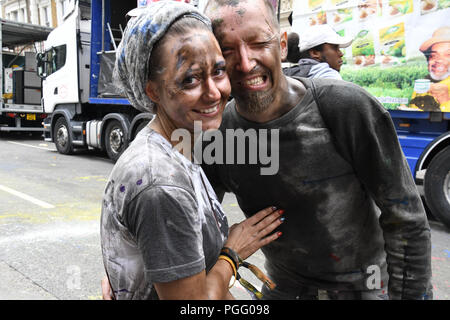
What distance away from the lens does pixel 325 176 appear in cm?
152

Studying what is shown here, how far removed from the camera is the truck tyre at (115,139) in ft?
31.2

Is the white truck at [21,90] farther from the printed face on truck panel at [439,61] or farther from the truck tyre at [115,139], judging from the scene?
the printed face on truck panel at [439,61]

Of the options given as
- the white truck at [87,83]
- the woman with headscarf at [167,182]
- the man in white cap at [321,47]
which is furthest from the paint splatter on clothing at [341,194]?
the white truck at [87,83]

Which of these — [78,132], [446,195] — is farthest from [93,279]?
[78,132]

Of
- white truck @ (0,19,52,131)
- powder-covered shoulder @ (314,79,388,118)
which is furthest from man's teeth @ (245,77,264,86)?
white truck @ (0,19,52,131)

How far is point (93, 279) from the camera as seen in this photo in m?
3.44

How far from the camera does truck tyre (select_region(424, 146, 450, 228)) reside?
4891 millimetres

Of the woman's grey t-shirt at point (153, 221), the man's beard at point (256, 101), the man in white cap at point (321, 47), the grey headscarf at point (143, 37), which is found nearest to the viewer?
the woman's grey t-shirt at point (153, 221)

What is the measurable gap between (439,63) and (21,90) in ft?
49.6

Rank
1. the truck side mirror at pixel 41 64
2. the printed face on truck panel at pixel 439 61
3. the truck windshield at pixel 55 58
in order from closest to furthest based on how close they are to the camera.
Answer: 1. the printed face on truck panel at pixel 439 61
2. the truck windshield at pixel 55 58
3. the truck side mirror at pixel 41 64

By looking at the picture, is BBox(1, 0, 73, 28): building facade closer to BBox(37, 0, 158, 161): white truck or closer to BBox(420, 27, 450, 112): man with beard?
BBox(37, 0, 158, 161): white truck

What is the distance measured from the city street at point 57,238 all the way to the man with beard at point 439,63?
63.8 inches

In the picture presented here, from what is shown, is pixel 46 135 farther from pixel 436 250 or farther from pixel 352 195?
pixel 352 195

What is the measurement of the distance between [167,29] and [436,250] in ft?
13.0
